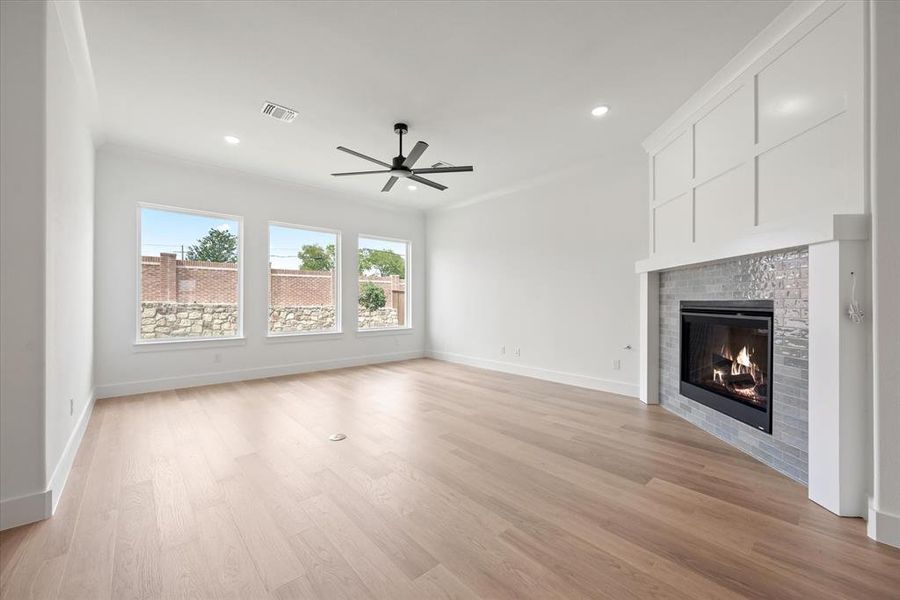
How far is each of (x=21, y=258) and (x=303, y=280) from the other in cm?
393

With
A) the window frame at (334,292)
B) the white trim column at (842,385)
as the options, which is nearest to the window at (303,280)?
the window frame at (334,292)

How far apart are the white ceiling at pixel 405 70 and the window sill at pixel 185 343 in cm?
235

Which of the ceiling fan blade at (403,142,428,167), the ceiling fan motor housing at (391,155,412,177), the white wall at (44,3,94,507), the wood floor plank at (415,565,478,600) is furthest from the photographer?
the ceiling fan motor housing at (391,155,412,177)

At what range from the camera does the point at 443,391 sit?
4.62 meters

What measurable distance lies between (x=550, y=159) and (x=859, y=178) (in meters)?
3.08

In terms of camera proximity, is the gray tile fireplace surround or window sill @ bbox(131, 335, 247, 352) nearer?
the gray tile fireplace surround

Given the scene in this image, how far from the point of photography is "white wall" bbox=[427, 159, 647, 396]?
14.5 feet

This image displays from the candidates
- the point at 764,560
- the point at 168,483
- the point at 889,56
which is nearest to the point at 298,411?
the point at 168,483

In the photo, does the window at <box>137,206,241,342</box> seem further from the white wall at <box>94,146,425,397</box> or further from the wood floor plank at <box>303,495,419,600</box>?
the wood floor plank at <box>303,495,419,600</box>

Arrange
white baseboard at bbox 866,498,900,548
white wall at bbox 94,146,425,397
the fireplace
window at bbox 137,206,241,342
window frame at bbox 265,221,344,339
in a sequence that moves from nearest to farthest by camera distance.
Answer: white baseboard at bbox 866,498,900,548 → the fireplace → white wall at bbox 94,146,425,397 → window at bbox 137,206,241,342 → window frame at bbox 265,221,344,339

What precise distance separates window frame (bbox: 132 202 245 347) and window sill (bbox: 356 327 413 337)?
1.88 meters

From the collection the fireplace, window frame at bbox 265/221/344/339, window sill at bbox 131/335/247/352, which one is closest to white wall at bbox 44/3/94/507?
window sill at bbox 131/335/247/352

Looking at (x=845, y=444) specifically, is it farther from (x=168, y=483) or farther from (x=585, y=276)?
(x=168, y=483)

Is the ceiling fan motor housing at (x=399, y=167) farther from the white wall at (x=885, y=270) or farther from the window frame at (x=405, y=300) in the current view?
the white wall at (x=885, y=270)
